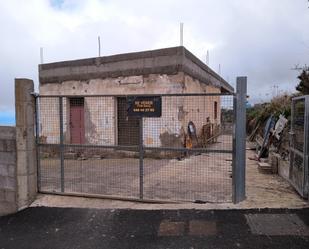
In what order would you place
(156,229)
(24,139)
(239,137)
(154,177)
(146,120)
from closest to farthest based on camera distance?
1. (156,229)
2. (239,137)
3. (24,139)
4. (154,177)
5. (146,120)

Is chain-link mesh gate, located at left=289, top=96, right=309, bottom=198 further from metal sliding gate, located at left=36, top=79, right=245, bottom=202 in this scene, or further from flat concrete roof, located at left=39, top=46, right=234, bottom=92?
flat concrete roof, located at left=39, top=46, right=234, bottom=92

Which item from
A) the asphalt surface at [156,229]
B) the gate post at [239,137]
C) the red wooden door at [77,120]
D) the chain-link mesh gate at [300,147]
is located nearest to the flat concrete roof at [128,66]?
the red wooden door at [77,120]

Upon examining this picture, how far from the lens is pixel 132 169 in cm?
966

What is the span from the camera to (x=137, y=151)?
846 centimetres

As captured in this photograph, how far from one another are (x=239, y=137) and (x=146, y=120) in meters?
4.21

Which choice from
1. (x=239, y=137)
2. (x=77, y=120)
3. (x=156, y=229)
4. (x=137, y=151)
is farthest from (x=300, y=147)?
(x=77, y=120)

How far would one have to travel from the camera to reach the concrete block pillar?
256 inches

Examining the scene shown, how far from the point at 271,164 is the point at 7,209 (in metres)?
6.67

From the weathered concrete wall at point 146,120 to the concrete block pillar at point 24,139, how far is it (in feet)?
10.2

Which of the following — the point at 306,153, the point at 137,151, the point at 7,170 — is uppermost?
the point at 306,153

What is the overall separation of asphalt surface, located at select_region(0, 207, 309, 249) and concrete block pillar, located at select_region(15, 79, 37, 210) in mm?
582

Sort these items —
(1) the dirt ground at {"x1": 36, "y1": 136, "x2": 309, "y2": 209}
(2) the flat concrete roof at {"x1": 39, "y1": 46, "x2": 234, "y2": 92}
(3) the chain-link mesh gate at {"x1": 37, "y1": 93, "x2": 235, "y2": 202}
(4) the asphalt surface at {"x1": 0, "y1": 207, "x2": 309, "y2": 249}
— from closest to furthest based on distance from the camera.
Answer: (4) the asphalt surface at {"x1": 0, "y1": 207, "x2": 309, "y2": 249}
(1) the dirt ground at {"x1": 36, "y1": 136, "x2": 309, "y2": 209}
(3) the chain-link mesh gate at {"x1": 37, "y1": 93, "x2": 235, "y2": 202}
(2) the flat concrete roof at {"x1": 39, "y1": 46, "x2": 234, "y2": 92}

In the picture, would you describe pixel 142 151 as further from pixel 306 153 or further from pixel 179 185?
pixel 306 153

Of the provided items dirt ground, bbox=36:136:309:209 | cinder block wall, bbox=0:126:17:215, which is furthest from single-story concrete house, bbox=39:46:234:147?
cinder block wall, bbox=0:126:17:215
